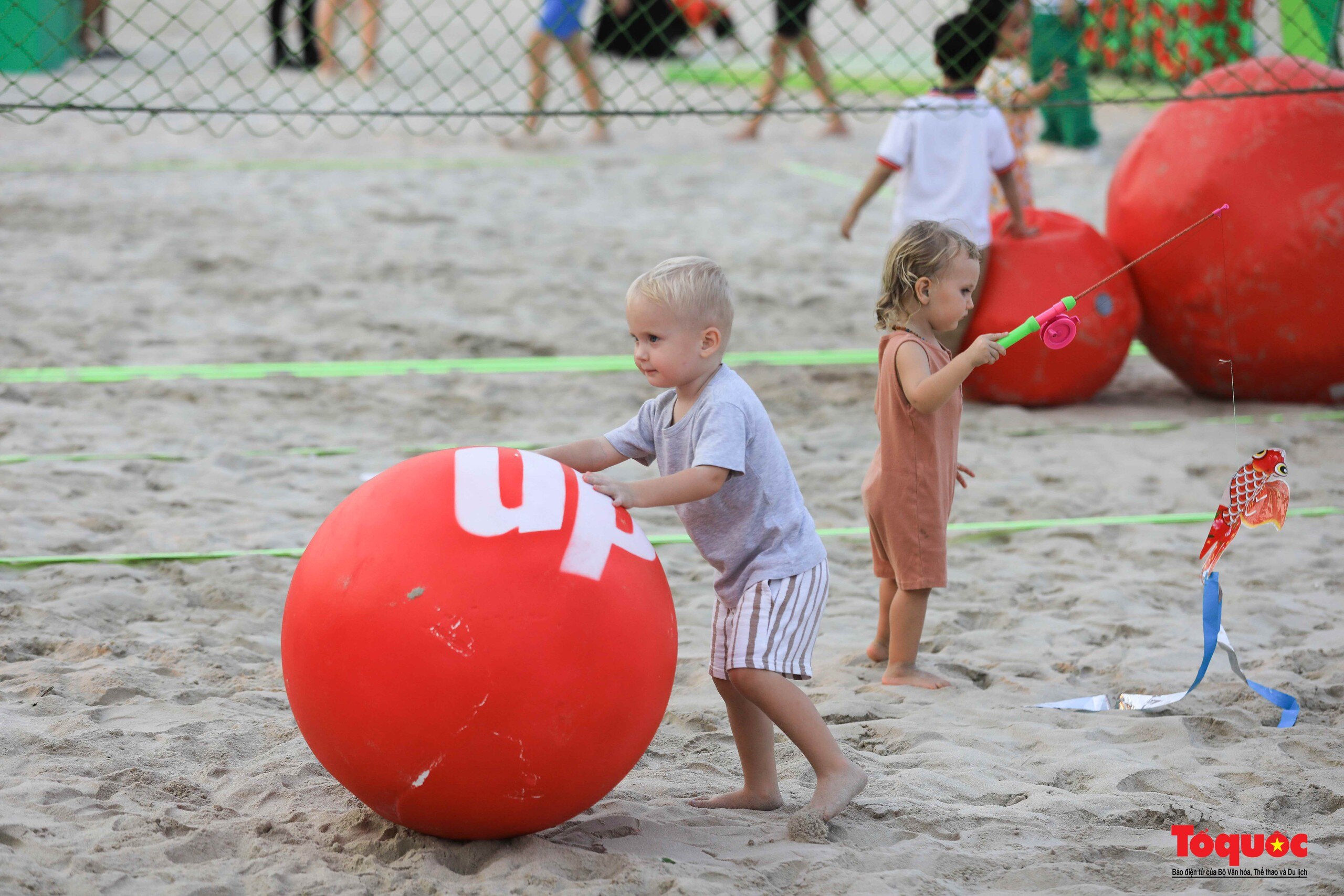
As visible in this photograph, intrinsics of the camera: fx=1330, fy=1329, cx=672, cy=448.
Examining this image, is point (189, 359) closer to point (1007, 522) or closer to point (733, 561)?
point (1007, 522)

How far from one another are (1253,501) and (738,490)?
1.36 metres

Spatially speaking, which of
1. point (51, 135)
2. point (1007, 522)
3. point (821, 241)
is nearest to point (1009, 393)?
point (1007, 522)

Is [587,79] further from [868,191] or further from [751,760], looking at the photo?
[751,760]

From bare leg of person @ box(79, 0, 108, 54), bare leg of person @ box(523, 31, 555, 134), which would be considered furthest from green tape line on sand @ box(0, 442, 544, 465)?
bare leg of person @ box(79, 0, 108, 54)

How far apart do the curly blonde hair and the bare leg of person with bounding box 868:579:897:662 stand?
786 mm

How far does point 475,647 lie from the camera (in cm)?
245

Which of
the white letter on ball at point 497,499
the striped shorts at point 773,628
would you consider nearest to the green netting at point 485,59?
the striped shorts at point 773,628

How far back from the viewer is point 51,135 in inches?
516

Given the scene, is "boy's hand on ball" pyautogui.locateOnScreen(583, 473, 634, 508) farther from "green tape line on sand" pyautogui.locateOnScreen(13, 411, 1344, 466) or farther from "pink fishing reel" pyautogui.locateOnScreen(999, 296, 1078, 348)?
"green tape line on sand" pyautogui.locateOnScreen(13, 411, 1344, 466)

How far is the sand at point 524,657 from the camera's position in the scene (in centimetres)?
273

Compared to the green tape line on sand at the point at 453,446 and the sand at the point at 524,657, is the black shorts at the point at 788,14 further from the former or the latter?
the green tape line on sand at the point at 453,446

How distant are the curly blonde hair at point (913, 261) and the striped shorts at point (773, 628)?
0.87 meters

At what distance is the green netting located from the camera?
12.4 m

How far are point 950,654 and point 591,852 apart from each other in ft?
5.31
